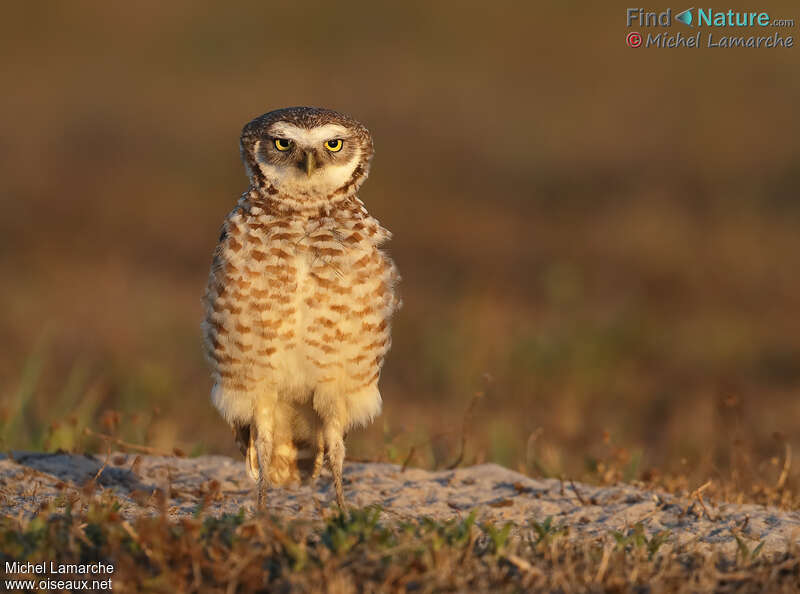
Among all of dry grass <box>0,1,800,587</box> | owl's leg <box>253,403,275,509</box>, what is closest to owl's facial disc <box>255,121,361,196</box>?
owl's leg <box>253,403,275,509</box>

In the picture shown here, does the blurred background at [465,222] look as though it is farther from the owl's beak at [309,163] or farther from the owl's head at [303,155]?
the owl's beak at [309,163]

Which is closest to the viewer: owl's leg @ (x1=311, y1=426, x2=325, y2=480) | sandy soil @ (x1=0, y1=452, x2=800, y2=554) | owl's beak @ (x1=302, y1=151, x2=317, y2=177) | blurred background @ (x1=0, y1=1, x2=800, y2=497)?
sandy soil @ (x1=0, y1=452, x2=800, y2=554)

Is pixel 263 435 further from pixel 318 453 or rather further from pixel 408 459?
pixel 408 459

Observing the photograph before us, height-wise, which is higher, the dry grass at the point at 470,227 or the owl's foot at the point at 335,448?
the dry grass at the point at 470,227

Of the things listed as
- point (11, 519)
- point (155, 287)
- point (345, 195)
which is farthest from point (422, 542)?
point (155, 287)

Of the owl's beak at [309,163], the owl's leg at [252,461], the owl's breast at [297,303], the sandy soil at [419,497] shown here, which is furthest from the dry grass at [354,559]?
the owl's beak at [309,163]

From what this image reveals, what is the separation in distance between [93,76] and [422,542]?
818 inches

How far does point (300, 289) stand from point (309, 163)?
0.55 meters

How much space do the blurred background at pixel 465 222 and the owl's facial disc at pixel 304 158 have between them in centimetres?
159

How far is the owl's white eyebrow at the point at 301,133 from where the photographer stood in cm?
465

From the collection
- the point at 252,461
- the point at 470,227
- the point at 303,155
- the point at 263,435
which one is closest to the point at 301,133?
the point at 303,155

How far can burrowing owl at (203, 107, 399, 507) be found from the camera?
14.8ft

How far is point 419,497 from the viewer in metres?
5.05

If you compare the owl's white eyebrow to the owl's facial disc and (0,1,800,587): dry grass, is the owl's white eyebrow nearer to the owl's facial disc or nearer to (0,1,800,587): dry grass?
the owl's facial disc
